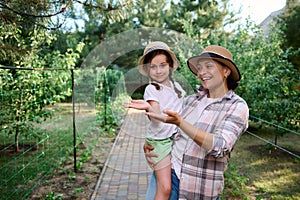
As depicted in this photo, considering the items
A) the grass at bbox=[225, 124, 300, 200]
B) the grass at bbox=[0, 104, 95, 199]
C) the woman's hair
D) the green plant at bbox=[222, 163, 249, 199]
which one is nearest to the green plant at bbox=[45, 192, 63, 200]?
the grass at bbox=[0, 104, 95, 199]

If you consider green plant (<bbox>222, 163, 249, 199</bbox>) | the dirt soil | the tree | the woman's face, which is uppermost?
the tree

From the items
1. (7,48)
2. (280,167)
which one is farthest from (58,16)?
(280,167)

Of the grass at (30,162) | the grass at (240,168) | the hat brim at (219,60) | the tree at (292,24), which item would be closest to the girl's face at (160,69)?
the hat brim at (219,60)

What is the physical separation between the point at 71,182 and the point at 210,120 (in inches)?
119

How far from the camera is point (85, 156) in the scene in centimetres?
468

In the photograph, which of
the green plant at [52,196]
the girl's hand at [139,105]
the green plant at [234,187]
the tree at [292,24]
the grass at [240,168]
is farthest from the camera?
the tree at [292,24]

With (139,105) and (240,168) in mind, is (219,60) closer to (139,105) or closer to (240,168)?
(139,105)

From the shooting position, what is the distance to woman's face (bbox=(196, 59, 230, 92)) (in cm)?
120

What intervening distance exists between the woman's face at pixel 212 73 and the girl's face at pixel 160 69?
14 cm

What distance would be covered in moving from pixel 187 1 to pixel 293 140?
25.8 ft

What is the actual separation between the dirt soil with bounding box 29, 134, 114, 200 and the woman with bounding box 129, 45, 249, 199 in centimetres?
236

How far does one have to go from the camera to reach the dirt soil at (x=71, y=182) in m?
3.32

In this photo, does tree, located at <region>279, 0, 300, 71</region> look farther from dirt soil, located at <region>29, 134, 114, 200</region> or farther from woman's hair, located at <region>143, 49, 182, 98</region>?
woman's hair, located at <region>143, 49, 182, 98</region>

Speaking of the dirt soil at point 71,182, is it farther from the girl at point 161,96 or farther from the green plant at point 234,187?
the girl at point 161,96
